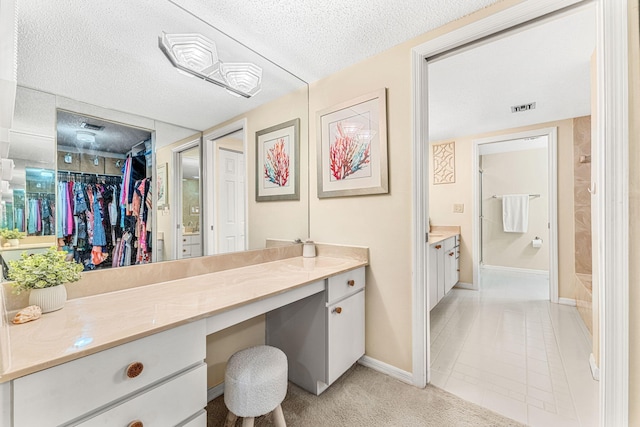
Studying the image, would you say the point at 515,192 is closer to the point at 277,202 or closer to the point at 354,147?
the point at 354,147

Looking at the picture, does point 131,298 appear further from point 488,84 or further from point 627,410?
point 488,84

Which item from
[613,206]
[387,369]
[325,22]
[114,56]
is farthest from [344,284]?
[114,56]

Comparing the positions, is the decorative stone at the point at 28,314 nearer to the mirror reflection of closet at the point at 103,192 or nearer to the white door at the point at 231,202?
the mirror reflection of closet at the point at 103,192

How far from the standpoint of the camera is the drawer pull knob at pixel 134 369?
2.63 ft

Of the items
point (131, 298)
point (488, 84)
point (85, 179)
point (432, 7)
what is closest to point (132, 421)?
point (131, 298)

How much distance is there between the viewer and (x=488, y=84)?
2.31m

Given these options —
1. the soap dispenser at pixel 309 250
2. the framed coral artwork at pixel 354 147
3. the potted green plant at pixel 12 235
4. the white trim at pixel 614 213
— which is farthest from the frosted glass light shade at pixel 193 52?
the white trim at pixel 614 213

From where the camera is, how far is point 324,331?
1564 millimetres

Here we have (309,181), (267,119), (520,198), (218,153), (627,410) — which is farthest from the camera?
(520,198)

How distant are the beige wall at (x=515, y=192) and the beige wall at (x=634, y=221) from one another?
4361 mm

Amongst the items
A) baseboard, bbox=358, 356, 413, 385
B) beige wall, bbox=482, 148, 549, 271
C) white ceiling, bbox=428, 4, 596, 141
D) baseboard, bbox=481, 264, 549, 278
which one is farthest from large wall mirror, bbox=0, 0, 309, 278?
baseboard, bbox=481, 264, 549, 278

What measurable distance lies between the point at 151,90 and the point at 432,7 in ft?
5.18

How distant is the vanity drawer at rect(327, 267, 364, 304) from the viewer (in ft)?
5.23

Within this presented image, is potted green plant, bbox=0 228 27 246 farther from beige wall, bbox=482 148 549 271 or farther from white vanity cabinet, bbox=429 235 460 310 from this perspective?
beige wall, bbox=482 148 549 271
